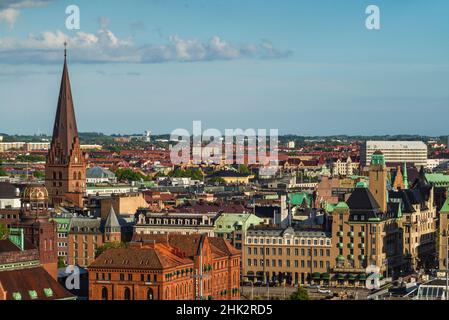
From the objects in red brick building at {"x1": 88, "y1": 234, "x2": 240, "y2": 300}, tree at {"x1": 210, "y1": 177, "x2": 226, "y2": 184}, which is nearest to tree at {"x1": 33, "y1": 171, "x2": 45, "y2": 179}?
tree at {"x1": 210, "y1": 177, "x2": 226, "y2": 184}

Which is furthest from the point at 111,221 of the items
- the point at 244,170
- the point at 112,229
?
the point at 244,170

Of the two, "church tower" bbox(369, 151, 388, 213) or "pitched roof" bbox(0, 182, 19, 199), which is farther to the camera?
"pitched roof" bbox(0, 182, 19, 199)

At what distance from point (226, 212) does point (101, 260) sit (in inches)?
1010

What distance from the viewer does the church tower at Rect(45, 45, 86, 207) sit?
94.4 m

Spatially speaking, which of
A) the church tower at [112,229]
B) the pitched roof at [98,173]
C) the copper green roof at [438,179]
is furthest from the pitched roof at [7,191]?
the pitched roof at [98,173]

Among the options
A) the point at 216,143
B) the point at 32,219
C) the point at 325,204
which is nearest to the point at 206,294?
the point at 32,219

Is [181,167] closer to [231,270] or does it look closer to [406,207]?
[406,207]

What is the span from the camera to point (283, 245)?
65750mm

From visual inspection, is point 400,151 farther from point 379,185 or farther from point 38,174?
point 379,185

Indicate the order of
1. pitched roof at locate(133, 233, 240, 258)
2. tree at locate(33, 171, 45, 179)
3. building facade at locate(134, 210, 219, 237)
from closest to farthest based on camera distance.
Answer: pitched roof at locate(133, 233, 240, 258), building facade at locate(134, 210, 219, 237), tree at locate(33, 171, 45, 179)

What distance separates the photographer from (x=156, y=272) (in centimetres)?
4712

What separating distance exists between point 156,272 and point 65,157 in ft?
169

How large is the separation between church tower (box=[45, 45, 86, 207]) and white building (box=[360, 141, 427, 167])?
8765 centimetres

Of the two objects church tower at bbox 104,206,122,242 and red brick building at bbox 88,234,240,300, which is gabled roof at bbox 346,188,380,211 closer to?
church tower at bbox 104,206,122,242
